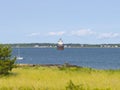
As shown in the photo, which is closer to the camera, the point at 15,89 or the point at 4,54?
the point at 15,89

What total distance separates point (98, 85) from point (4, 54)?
12.8 m

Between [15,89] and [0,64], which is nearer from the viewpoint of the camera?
[15,89]

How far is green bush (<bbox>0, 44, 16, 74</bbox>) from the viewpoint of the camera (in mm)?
36062

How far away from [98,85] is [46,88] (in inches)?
140

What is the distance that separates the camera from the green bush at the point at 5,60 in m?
36.1

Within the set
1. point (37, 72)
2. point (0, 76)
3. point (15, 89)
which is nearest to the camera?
point (15, 89)

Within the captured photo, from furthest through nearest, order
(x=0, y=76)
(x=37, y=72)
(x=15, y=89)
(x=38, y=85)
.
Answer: (x=37, y=72), (x=0, y=76), (x=38, y=85), (x=15, y=89)

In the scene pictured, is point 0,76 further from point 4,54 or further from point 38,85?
point 38,85

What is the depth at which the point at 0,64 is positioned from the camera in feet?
118

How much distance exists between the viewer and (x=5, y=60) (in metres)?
Answer: 37.0

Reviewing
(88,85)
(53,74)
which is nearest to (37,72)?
(53,74)

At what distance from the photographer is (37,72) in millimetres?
37531

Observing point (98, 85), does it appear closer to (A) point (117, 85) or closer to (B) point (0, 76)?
(A) point (117, 85)

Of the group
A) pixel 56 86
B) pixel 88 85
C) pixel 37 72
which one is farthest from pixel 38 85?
pixel 37 72
